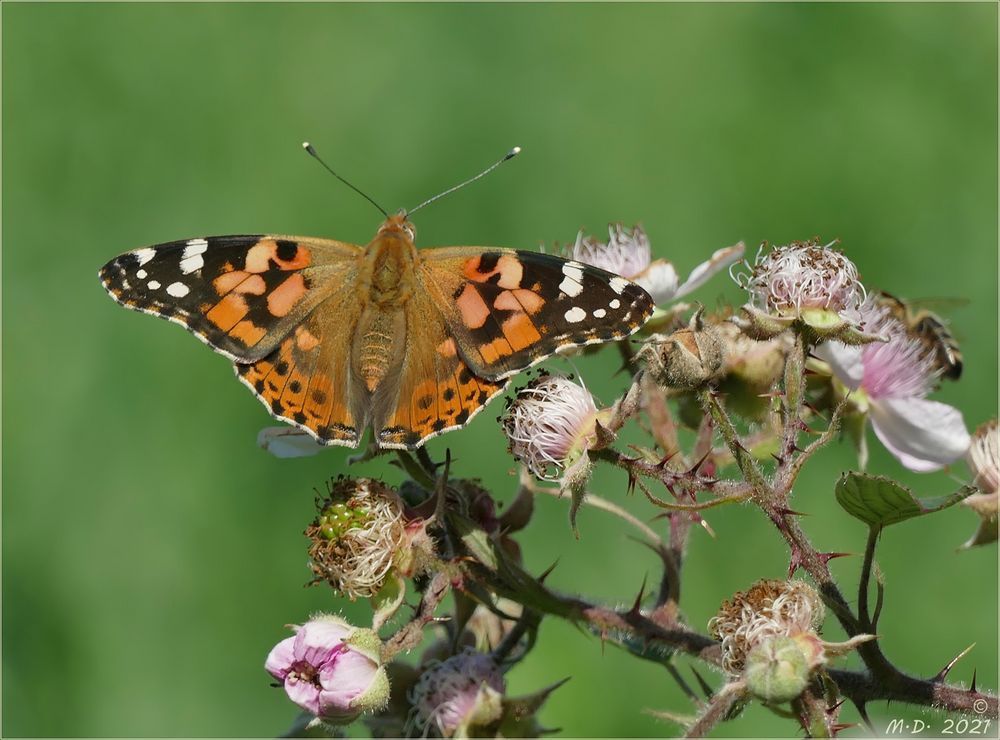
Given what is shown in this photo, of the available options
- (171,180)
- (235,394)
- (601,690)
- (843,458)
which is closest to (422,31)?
(171,180)

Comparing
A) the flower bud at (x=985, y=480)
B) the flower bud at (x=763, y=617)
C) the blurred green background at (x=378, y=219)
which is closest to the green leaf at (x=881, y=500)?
the flower bud at (x=763, y=617)

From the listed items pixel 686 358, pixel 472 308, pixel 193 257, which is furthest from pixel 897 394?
pixel 193 257

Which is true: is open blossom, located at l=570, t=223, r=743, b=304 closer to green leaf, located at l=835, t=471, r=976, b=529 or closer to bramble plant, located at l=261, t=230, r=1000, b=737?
bramble plant, located at l=261, t=230, r=1000, b=737

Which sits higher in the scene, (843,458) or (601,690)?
(843,458)

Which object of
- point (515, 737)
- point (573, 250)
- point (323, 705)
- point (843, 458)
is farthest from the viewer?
point (843, 458)

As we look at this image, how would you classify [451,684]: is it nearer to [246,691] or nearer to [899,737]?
[899,737]

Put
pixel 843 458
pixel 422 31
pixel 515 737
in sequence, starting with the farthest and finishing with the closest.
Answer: pixel 422 31 < pixel 843 458 < pixel 515 737

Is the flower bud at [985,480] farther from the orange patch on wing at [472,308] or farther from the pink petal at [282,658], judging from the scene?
the pink petal at [282,658]

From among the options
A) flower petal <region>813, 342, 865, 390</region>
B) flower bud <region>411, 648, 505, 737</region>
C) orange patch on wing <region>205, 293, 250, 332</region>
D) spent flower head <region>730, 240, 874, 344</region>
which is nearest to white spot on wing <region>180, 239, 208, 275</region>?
orange patch on wing <region>205, 293, 250, 332</region>
